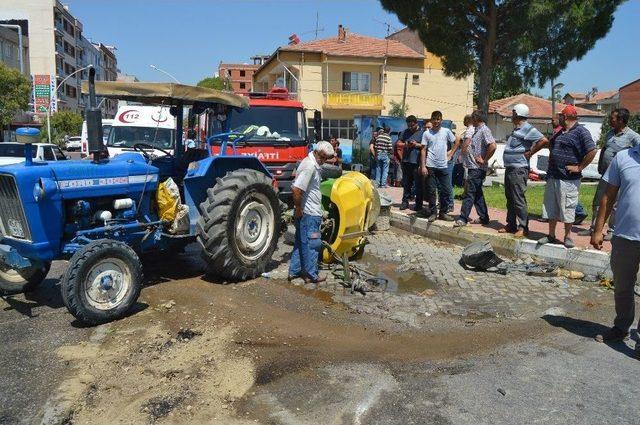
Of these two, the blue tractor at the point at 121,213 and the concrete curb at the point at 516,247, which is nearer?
the blue tractor at the point at 121,213

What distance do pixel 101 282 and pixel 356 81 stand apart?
124ft

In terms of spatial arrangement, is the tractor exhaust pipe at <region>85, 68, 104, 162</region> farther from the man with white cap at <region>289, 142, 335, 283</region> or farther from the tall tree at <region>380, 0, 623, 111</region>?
→ the tall tree at <region>380, 0, 623, 111</region>

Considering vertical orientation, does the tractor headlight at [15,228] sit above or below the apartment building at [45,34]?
below

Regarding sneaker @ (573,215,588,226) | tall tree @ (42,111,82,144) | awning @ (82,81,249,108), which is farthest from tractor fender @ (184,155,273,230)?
tall tree @ (42,111,82,144)

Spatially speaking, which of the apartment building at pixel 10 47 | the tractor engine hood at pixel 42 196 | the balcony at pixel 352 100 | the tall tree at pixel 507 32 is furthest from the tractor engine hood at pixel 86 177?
the apartment building at pixel 10 47

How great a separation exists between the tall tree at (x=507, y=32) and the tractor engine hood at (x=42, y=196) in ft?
47.9

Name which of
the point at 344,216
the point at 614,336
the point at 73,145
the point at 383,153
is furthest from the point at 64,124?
the point at 614,336

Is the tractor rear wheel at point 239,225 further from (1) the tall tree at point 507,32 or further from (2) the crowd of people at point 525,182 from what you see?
(1) the tall tree at point 507,32

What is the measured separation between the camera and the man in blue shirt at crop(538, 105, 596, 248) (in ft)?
23.3

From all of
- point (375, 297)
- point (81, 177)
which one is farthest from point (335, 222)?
point (81, 177)

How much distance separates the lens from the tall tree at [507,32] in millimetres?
17016

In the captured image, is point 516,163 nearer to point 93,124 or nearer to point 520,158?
point 520,158

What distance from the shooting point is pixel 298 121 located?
11.2m

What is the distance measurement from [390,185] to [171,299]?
1142cm
